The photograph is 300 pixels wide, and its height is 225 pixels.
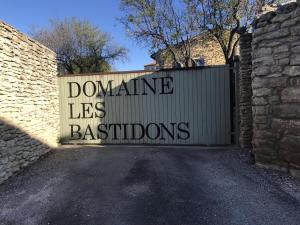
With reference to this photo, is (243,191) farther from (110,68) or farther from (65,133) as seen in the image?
(110,68)

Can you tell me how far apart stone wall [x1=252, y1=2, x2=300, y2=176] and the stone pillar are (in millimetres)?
1079

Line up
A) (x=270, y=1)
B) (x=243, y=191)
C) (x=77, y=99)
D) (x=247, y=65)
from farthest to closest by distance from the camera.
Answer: (x=270, y=1) < (x=77, y=99) < (x=247, y=65) < (x=243, y=191)

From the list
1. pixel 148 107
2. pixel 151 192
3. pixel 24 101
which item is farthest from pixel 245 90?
pixel 24 101

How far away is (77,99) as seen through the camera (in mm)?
7641

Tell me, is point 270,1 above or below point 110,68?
above

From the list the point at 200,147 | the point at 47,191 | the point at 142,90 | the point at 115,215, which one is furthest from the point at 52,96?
the point at 115,215

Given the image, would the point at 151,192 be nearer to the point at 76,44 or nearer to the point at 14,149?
the point at 14,149

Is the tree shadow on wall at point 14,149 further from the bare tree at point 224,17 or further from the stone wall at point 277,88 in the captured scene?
the bare tree at point 224,17

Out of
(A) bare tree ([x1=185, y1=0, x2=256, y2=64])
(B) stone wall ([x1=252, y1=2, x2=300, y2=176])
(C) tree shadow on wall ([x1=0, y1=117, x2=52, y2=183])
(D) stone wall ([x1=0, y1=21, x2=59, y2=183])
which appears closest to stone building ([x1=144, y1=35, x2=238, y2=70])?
(A) bare tree ([x1=185, y1=0, x2=256, y2=64])

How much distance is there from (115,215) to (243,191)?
2.00 metres

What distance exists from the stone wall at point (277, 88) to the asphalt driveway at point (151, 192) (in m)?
0.41

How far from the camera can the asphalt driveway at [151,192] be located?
11.0 ft

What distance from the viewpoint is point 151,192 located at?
161 inches

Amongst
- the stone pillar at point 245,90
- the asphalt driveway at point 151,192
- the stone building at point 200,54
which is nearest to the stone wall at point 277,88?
the asphalt driveway at point 151,192
